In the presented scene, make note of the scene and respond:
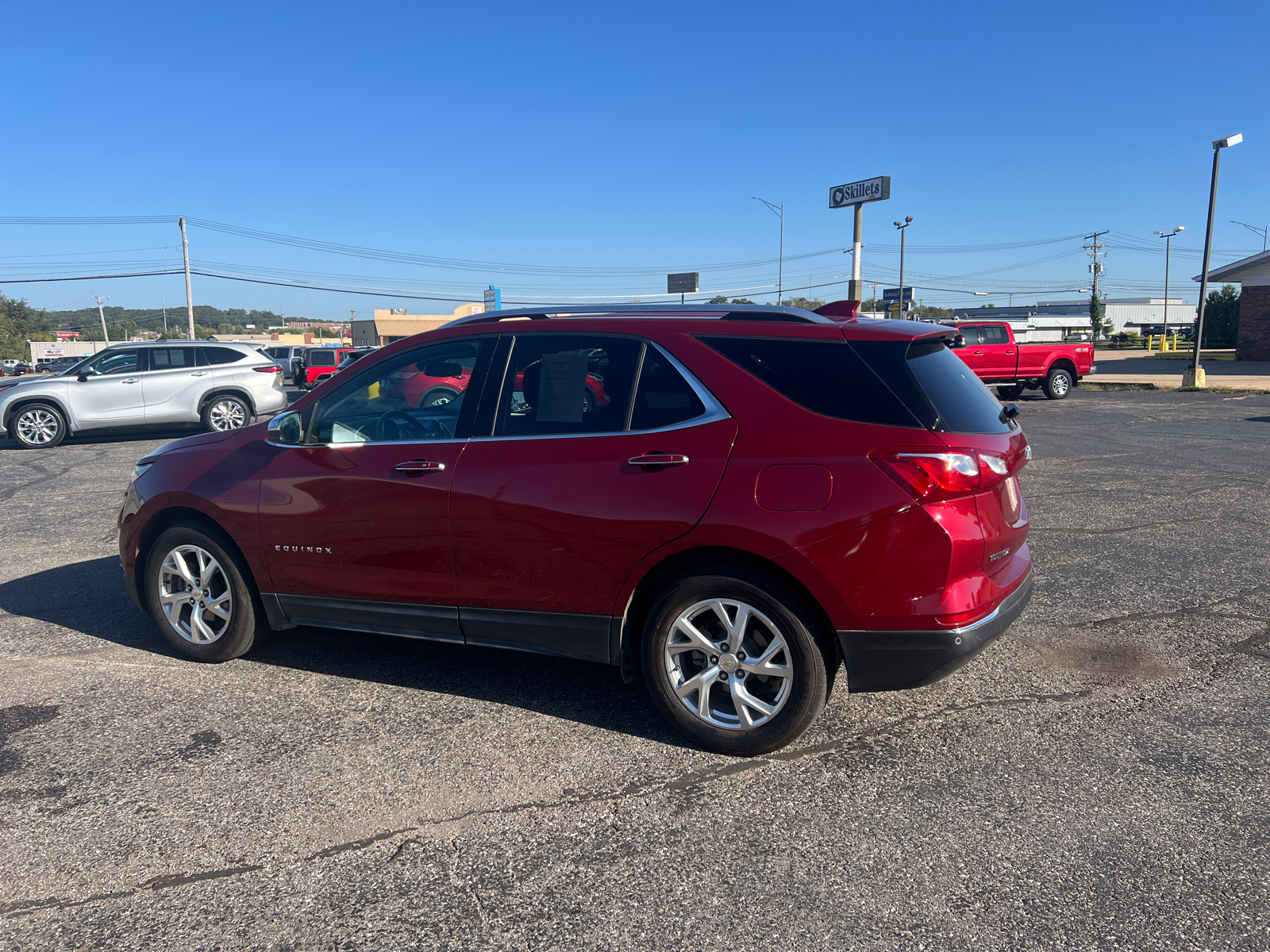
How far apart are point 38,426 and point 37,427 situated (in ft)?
0.06

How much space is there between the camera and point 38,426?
1494 centimetres

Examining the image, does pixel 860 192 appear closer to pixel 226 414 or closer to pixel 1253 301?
pixel 1253 301

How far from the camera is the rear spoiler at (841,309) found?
14.1 ft

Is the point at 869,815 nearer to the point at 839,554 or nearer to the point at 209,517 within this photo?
→ the point at 839,554

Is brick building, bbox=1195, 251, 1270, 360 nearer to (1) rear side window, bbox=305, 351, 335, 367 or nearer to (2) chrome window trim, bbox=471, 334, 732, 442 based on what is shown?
(1) rear side window, bbox=305, 351, 335, 367

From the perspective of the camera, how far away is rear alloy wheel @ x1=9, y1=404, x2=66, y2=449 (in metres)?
14.8

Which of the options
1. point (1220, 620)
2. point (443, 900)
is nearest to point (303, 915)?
point (443, 900)

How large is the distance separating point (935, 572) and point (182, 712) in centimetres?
339

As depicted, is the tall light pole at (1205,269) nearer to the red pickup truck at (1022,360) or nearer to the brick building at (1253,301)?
the red pickup truck at (1022,360)

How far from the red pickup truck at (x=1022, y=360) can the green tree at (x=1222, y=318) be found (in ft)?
110

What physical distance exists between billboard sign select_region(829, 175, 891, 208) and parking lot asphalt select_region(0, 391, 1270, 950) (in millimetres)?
31472

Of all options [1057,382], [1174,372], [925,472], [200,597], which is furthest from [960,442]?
[1174,372]

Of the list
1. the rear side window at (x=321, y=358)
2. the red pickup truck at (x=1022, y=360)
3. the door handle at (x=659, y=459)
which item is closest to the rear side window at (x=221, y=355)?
the door handle at (x=659, y=459)

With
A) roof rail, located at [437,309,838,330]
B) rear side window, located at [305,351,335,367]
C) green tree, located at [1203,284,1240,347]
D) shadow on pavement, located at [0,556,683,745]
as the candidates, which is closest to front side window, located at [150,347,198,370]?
shadow on pavement, located at [0,556,683,745]
